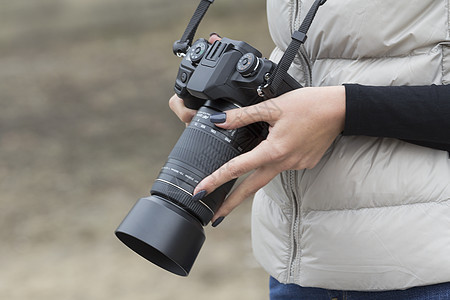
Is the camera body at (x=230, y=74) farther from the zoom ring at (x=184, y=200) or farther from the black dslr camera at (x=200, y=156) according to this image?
the zoom ring at (x=184, y=200)

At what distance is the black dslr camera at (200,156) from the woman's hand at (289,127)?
0.11 feet

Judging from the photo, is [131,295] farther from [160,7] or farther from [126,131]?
[160,7]

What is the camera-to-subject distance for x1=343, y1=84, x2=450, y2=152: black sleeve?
2.60ft

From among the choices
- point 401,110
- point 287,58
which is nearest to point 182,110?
point 287,58

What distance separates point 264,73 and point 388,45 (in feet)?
0.57

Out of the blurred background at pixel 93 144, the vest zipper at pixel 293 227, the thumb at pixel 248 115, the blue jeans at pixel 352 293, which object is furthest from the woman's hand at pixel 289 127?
the blurred background at pixel 93 144

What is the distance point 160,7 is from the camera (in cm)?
619

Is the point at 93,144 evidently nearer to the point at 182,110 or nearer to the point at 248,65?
the point at 182,110

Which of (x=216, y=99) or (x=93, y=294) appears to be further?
(x=93, y=294)

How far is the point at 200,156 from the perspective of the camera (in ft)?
2.81

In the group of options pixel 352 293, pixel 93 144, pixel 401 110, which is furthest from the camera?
pixel 93 144

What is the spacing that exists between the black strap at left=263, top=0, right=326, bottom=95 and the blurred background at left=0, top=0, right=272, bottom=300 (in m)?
1.62

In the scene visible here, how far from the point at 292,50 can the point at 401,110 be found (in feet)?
0.53

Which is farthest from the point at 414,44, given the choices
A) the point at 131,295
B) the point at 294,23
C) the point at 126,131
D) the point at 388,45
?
the point at 126,131
